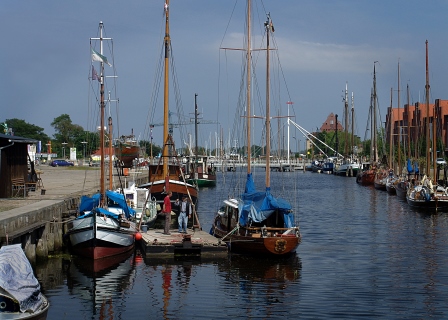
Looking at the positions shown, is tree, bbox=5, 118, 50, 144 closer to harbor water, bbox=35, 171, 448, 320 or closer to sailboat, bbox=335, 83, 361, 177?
sailboat, bbox=335, 83, 361, 177

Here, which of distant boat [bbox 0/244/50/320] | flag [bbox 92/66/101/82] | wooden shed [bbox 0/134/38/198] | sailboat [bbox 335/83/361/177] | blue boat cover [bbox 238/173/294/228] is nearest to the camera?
distant boat [bbox 0/244/50/320]

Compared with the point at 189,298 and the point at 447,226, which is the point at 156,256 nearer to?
the point at 189,298

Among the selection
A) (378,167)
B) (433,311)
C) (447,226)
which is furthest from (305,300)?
(378,167)

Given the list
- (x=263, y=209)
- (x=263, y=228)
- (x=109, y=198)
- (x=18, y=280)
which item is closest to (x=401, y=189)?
(x=109, y=198)

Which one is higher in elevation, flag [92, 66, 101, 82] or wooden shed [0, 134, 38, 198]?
flag [92, 66, 101, 82]

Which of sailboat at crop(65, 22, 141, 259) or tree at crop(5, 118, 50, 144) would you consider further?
tree at crop(5, 118, 50, 144)

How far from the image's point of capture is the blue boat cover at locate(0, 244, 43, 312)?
18.2 m

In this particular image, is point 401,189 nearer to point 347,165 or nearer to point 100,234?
point 100,234

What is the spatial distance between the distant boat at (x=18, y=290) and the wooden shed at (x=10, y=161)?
844 inches

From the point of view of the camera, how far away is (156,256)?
30.2 meters

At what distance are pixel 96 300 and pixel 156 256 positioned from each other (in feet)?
22.1

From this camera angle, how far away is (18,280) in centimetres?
1867

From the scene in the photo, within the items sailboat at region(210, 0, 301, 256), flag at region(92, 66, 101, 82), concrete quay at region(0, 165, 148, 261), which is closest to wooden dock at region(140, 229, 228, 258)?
sailboat at region(210, 0, 301, 256)

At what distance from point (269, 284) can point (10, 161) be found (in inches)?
872
